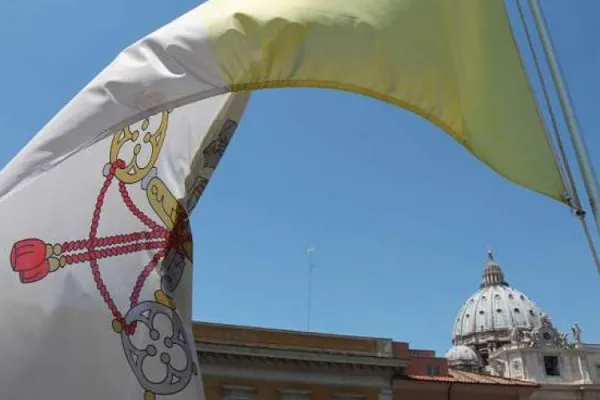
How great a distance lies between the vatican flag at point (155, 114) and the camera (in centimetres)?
325

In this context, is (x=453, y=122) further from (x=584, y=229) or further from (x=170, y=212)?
(x=170, y=212)

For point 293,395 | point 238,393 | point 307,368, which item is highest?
point 307,368

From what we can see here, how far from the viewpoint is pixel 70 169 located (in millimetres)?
3527

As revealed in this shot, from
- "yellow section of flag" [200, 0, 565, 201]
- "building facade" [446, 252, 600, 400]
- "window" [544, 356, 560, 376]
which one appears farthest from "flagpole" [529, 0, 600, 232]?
"window" [544, 356, 560, 376]

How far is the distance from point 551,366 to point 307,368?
4394 cm

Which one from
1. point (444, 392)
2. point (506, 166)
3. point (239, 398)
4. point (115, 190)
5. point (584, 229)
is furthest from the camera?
Result: point (444, 392)

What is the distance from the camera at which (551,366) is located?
207 ft

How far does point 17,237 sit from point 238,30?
136 centimetres

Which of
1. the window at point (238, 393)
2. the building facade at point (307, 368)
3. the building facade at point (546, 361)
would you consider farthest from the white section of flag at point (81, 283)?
the building facade at point (546, 361)

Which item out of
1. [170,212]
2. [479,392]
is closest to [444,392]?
[479,392]

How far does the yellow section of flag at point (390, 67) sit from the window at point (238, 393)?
2189 centimetres

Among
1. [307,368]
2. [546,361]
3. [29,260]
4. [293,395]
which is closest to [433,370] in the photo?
[307,368]

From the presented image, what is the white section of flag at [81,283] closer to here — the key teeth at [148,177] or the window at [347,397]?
the key teeth at [148,177]

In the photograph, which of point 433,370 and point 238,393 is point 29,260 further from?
point 433,370
